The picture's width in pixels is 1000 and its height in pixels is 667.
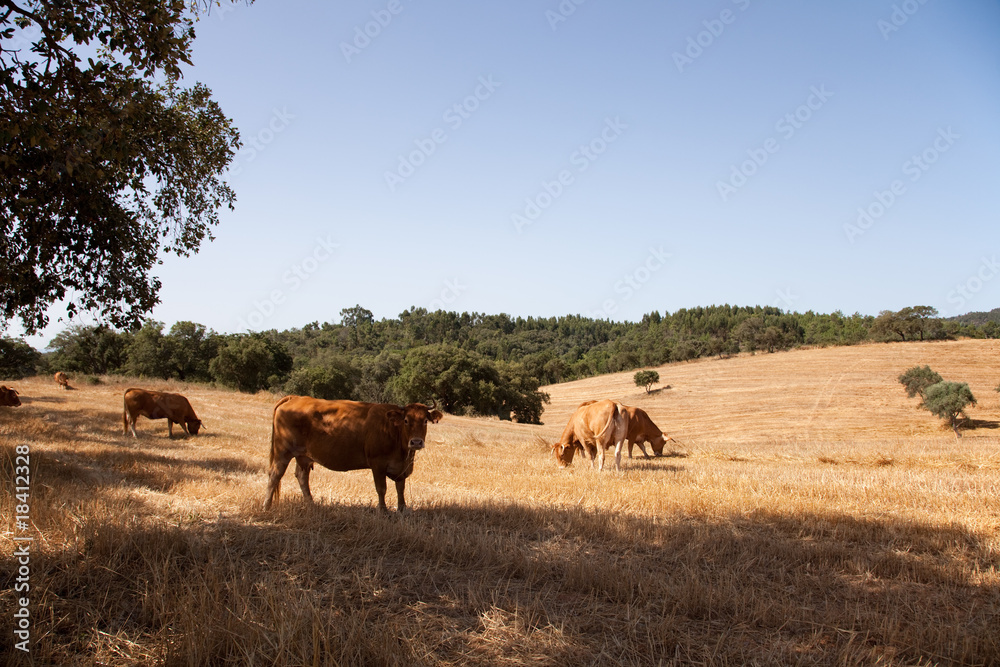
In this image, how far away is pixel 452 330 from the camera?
177500 millimetres

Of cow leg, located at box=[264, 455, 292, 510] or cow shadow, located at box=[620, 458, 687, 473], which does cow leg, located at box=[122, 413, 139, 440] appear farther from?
cow shadow, located at box=[620, 458, 687, 473]

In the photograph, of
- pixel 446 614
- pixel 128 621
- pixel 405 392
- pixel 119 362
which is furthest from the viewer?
pixel 119 362

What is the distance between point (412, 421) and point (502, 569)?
129 inches

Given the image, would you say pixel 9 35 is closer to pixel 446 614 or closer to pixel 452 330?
pixel 446 614

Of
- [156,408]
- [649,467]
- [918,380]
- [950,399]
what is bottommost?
[649,467]

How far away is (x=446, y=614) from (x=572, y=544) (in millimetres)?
2563

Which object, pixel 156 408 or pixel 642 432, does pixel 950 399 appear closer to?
pixel 642 432

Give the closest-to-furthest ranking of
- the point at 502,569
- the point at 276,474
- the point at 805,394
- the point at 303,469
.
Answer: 1. the point at 502,569
2. the point at 276,474
3. the point at 303,469
4. the point at 805,394

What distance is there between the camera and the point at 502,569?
18.1 feet

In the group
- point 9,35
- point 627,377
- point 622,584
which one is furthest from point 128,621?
point 627,377

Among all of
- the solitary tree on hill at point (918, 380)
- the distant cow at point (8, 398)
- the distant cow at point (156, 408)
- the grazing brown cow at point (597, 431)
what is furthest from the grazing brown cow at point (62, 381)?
the solitary tree on hill at point (918, 380)

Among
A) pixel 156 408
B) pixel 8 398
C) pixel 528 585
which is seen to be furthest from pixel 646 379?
pixel 528 585

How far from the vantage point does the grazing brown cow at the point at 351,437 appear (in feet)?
27.7

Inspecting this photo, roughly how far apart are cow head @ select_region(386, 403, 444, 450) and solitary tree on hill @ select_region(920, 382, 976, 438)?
35323 mm
